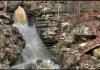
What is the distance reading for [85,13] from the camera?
22312 millimetres

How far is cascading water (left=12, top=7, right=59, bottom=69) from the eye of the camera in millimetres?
16306

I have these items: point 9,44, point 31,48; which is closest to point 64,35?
point 31,48

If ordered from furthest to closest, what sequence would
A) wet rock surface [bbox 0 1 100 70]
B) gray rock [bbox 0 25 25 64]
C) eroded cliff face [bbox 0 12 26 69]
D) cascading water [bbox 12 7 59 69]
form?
1. cascading water [bbox 12 7 59 69]
2. wet rock surface [bbox 0 1 100 70]
3. gray rock [bbox 0 25 25 64]
4. eroded cliff face [bbox 0 12 26 69]

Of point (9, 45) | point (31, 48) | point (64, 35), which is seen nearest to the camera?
→ point (9, 45)

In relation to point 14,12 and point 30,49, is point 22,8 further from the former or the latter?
point 30,49

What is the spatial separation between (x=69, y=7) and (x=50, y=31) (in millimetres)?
4518

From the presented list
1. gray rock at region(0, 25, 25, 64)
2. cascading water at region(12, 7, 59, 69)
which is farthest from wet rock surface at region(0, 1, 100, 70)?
cascading water at region(12, 7, 59, 69)

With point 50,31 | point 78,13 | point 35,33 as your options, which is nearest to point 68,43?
point 50,31

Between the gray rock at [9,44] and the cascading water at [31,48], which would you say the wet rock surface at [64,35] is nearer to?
the gray rock at [9,44]

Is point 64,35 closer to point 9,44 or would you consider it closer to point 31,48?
point 31,48

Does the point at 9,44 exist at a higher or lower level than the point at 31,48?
higher

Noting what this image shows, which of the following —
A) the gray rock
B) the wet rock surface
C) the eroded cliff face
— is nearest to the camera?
the eroded cliff face

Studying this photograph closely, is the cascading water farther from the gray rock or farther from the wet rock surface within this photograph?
the gray rock

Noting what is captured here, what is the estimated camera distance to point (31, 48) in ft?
59.1
